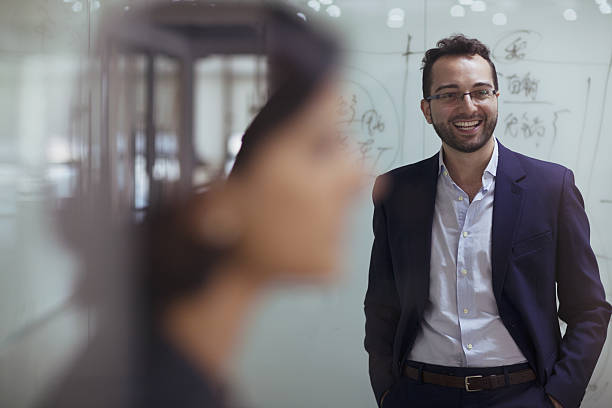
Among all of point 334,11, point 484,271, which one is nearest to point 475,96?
point 484,271

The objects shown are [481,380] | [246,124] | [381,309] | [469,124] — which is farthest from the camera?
[246,124]

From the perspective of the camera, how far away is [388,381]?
1.67m

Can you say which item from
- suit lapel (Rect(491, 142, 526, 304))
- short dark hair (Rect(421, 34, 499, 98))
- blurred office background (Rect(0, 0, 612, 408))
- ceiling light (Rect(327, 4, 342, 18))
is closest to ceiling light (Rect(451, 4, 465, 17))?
blurred office background (Rect(0, 0, 612, 408))

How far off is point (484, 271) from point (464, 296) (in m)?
0.08

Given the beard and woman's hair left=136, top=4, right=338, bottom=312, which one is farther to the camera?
woman's hair left=136, top=4, right=338, bottom=312

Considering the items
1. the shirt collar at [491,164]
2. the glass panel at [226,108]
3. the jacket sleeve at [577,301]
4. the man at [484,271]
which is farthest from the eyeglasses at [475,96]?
the glass panel at [226,108]

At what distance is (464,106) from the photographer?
5.15ft

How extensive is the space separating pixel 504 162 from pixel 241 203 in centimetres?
109

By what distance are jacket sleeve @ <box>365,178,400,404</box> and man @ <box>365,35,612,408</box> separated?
0.06 meters

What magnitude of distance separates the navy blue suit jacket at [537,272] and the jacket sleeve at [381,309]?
0.25ft

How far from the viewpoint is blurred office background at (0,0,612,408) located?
2.19 meters

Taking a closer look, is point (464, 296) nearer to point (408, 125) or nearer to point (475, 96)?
point (475, 96)

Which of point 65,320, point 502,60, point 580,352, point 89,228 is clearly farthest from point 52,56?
point 580,352

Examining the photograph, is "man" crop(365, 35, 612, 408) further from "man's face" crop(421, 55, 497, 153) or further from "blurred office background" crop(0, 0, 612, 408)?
"blurred office background" crop(0, 0, 612, 408)
